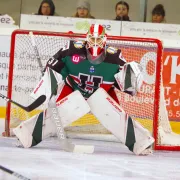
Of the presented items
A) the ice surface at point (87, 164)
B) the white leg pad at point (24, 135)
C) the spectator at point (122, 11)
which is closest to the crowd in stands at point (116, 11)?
the spectator at point (122, 11)

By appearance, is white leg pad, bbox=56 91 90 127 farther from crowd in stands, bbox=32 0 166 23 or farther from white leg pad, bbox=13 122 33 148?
crowd in stands, bbox=32 0 166 23

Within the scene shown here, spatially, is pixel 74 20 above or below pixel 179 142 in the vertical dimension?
above

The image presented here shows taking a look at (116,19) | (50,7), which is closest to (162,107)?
(116,19)

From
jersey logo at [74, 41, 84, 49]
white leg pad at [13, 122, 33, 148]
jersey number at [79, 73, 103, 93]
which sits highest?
jersey logo at [74, 41, 84, 49]

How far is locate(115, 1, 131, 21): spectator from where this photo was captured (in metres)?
5.68

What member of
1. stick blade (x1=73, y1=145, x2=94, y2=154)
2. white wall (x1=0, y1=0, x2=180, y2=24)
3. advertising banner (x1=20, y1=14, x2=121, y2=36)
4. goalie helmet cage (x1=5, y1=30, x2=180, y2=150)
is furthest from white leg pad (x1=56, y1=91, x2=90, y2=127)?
white wall (x1=0, y1=0, x2=180, y2=24)

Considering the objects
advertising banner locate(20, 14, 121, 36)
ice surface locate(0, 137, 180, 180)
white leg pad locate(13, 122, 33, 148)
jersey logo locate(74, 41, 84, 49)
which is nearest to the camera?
ice surface locate(0, 137, 180, 180)

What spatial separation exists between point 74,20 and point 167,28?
2.88ft

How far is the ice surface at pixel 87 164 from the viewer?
288 centimetres

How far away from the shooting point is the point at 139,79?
12.1ft

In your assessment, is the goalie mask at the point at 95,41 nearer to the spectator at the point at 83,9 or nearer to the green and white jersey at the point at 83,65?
the green and white jersey at the point at 83,65

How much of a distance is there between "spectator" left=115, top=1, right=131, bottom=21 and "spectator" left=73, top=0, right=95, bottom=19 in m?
0.25

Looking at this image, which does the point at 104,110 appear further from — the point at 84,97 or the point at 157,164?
the point at 157,164

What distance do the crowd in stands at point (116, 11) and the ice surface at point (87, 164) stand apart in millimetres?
1796
